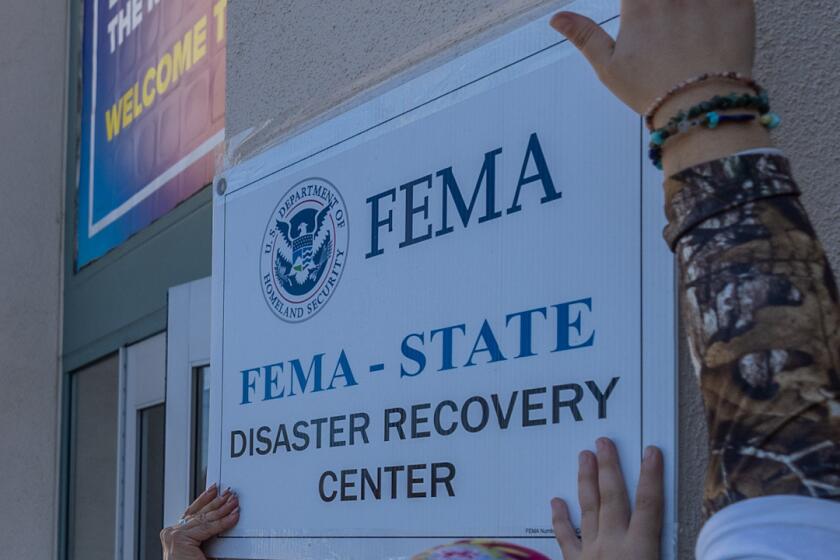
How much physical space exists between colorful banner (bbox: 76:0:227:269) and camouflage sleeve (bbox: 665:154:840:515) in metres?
3.08

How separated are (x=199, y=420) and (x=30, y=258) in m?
2.62

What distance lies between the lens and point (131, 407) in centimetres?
445

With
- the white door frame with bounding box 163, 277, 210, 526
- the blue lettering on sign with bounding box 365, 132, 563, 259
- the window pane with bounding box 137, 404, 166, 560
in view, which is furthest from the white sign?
the window pane with bounding box 137, 404, 166, 560

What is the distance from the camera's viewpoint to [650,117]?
2.61 feet

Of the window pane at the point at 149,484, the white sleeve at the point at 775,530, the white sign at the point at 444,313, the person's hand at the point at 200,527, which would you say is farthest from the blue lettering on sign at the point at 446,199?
the window pane at the point at 149,484

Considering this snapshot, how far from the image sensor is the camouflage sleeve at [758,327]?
620 mm

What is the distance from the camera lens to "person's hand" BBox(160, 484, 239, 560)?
74.5 inches

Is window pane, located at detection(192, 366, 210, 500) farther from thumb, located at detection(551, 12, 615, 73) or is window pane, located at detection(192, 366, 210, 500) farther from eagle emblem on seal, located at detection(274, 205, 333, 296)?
thumb, located at detection(551, 12, 615, 73)

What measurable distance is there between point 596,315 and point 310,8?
2.90ft

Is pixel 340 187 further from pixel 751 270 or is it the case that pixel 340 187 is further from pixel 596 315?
pixel 751 270

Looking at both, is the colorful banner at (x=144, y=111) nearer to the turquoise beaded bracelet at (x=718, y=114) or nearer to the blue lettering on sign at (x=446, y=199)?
the blue lettering on sign at (x=446, y=199)

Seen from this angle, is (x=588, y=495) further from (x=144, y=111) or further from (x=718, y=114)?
(x=144, y=111)

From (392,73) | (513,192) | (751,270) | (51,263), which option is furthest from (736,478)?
(51,263)

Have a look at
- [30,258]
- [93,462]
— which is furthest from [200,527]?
[30,258]
